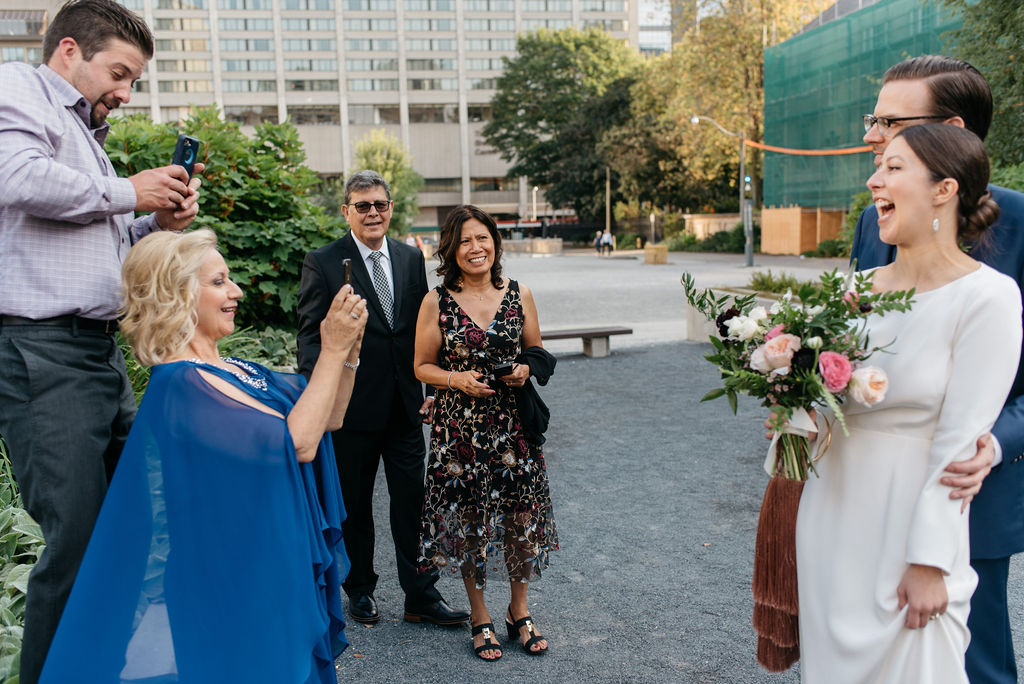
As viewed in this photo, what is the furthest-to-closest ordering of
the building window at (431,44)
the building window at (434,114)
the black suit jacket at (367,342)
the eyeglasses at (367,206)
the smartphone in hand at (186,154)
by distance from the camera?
the building window at (434,114) < the building window at (431,44) < the eyeglasses at (367,206) < the black suit jacket at (367,342) < the smartphone in hand at (186,154)

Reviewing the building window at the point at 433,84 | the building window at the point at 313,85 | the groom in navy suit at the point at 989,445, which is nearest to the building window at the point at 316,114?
the building window at the point at 313,85

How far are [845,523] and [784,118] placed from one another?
1836 inches

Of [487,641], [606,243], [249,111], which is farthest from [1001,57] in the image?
[249,111]

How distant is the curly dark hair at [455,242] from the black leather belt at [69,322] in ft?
5.57

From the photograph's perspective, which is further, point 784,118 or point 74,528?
point 784,118

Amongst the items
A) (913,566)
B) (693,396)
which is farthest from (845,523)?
(693,396)

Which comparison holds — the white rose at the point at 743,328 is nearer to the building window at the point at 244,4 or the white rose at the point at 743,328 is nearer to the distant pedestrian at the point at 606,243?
the distant pedestrian at the point at 606,243

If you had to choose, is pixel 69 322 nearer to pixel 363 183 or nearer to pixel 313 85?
pixel 363 183

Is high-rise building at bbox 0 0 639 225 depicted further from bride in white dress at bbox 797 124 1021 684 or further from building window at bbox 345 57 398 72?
bride in white dress at bbox 797 124 1021 684

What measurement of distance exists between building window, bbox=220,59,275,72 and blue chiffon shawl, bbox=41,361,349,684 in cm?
10751

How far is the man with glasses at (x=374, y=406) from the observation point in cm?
441

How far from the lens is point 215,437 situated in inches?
96.0

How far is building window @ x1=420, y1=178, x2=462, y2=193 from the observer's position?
105062mm

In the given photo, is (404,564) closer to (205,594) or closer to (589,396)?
(205,594)
